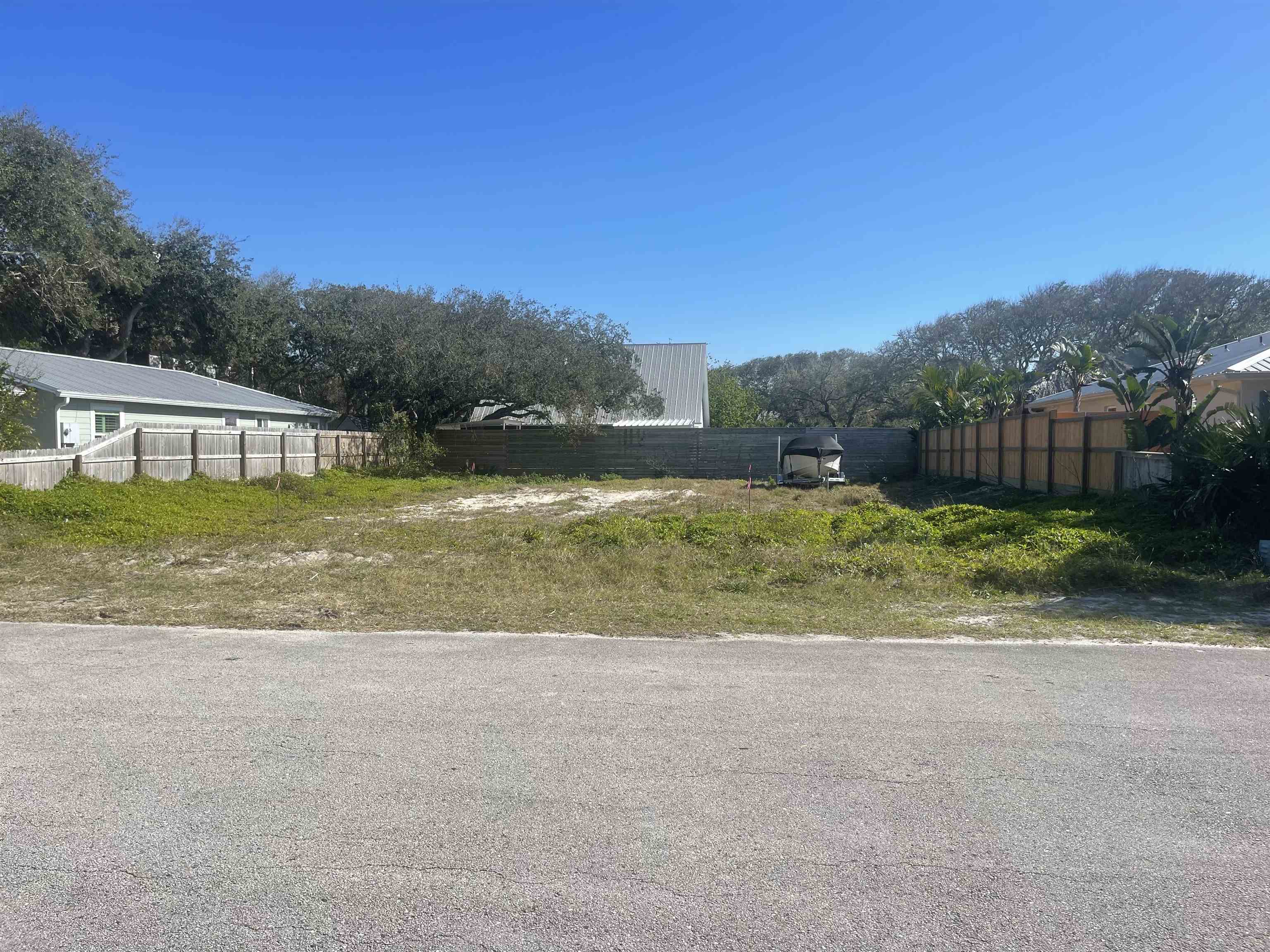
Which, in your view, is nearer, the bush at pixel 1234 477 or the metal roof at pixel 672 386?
the bush at pixel 1234 477

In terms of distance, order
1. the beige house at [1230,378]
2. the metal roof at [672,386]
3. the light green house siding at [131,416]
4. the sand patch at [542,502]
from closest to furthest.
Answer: the beige house at [1230,378], the sand patch at [542,502], the light green house siding at [131,416], the metal roof at [672,386]

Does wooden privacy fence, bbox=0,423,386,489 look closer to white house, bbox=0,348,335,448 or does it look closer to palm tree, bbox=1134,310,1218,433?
white house, bbox=0,348,335,448

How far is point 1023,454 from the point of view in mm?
20484

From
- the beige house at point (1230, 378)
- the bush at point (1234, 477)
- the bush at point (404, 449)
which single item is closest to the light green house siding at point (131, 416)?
the bush at point (404, 449)

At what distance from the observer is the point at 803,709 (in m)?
5.30

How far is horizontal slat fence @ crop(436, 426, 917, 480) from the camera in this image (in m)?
Answer: 33.1

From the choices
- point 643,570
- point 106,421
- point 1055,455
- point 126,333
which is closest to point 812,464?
point 1055,455

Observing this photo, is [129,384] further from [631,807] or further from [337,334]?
Answer: [631,807]

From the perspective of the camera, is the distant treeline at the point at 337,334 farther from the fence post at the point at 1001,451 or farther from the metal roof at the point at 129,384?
the fence post at the point at 1001,451

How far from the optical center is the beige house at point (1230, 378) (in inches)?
755

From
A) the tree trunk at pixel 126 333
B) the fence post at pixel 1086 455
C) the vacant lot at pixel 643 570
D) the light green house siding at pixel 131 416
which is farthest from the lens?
the tree trunk at pixel 126 333

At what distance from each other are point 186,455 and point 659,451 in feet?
56.1

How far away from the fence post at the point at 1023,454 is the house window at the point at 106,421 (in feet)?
73.0

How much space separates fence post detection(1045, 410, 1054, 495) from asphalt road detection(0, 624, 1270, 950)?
1311cm
